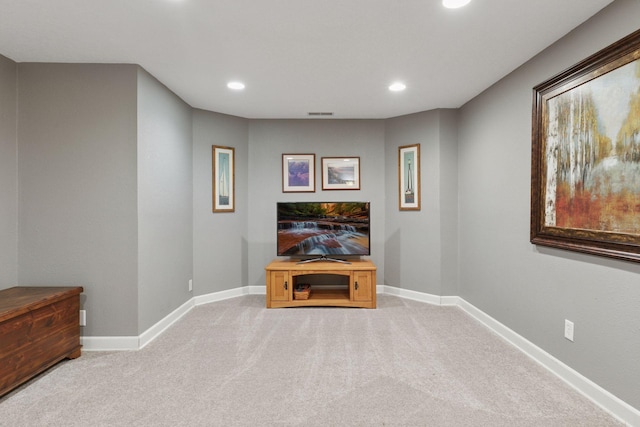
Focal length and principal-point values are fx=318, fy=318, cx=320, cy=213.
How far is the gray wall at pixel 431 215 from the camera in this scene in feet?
12.9

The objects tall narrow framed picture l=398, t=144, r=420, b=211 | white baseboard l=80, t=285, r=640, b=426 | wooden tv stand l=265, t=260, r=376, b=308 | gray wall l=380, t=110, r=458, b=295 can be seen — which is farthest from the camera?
tall narrow framed picture l=398, t=144, r=420, b=211

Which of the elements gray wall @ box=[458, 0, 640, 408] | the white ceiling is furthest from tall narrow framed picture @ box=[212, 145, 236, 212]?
gray wall @ box=[458, 0, 640, 408]

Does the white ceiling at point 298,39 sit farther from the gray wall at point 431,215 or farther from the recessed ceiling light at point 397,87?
the gray wall at point 431,215

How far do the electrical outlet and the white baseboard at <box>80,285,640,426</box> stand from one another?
0.21 metres

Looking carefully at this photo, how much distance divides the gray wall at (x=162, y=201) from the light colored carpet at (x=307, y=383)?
44 centimetres

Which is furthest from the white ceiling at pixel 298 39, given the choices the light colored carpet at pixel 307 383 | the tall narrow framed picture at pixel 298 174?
the light colored carpet at pixel 307 383

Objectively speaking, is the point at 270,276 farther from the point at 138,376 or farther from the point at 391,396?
the point at 391,396

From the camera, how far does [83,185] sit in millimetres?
2691

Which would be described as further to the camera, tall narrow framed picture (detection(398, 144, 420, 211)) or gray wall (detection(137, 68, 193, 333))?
tall narrow framed picture (detection(398, 144, 420, 211))

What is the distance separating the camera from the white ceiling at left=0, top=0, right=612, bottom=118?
1.96 meters

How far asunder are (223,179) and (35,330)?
8.10ft

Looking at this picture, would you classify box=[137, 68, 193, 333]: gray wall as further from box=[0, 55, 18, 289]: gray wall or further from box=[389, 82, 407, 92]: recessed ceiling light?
box=[389, 82, 407, 92]: recessed ceiling light

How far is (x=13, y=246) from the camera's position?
2.63 metres

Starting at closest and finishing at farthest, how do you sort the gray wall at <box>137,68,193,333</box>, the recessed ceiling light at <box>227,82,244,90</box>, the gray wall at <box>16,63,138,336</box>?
the gray wall at <box>16,63,138,336</box> → the gray wall at <box>137,68,193,333</box> → the recessed ceiling light at <box>227,82,244,90</box>
